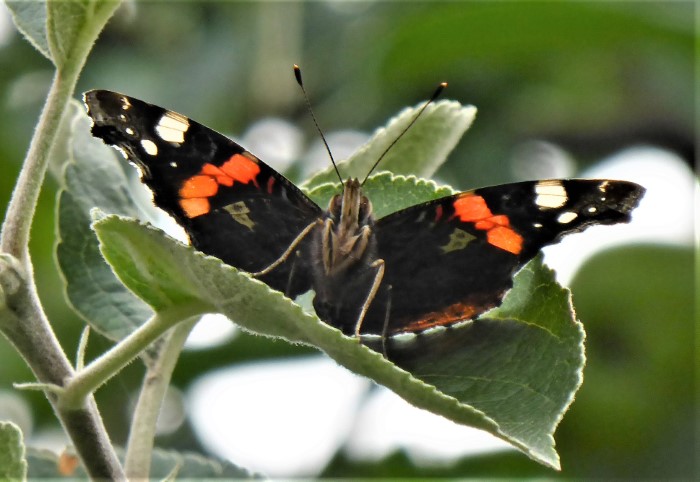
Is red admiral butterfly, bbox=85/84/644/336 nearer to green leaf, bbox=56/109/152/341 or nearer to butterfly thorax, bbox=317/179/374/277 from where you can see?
butterfly thorax, bbox=317/179/374/277

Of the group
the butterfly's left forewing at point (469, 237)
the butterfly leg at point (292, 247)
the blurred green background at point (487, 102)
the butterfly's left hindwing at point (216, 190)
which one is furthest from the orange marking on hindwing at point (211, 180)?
the blurred green background at point (487, 102)

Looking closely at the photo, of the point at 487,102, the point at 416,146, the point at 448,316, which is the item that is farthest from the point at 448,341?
the point at 487,102

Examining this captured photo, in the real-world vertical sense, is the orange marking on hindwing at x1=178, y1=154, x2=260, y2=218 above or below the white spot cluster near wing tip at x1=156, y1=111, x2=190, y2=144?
below

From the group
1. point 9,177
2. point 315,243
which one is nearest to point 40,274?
point 9,177

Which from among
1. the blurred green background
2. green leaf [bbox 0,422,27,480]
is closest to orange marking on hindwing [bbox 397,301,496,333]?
green leaf [bbox 0,422,27,480]

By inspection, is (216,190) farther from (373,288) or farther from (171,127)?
(373,288)

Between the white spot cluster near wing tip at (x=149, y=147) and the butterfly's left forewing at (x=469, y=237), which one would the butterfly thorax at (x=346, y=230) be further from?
the white spot cluster near wing tip at (x=149, y=147)
